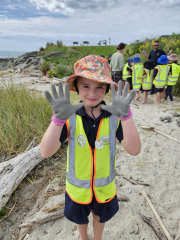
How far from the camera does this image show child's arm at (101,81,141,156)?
1.03 metres

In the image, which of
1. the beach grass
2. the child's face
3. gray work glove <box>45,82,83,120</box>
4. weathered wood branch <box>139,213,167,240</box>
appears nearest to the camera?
gray work glove <box>45,82,83,120</box>

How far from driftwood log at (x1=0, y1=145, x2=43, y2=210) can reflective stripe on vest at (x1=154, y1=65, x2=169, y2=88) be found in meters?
5.05

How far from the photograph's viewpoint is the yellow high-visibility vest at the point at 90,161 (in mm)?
1209

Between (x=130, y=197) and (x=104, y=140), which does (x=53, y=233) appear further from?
(x=104, y=140)

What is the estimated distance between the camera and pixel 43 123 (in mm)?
3332

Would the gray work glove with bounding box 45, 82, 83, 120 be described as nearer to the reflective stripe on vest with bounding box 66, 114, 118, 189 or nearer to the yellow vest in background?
the reflective stripe on vest with bounding box 66, 114, 118, 189

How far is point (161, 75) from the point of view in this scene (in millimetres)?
5633

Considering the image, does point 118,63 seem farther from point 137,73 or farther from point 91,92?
point 91,92

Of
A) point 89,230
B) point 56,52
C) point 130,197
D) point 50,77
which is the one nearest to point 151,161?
point 130,197

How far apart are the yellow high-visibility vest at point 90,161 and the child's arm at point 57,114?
Answer: 0.15 meters

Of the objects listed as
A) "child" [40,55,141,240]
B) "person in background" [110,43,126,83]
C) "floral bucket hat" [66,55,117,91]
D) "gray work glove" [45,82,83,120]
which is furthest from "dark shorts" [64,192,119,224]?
"person in background" [110,43,126,83]

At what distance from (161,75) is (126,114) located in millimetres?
5408

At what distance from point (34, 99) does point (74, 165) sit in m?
3.03

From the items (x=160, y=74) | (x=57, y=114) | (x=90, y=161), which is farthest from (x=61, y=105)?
(x=160, y=74)
